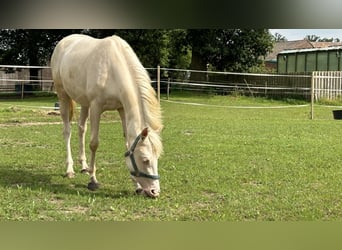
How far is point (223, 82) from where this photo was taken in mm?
2980

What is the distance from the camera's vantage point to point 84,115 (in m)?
3.37

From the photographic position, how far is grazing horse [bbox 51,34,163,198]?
2639 millimetres

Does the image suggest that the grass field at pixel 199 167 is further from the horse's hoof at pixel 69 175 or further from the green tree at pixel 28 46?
the green tree at pixel 28 46

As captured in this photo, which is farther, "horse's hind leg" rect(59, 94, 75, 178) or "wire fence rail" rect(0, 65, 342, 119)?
"horse's hind leg" rect(59, 94, 75, 178)

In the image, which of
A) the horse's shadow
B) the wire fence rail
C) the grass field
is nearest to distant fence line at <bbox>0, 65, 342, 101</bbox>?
the wire fence rail

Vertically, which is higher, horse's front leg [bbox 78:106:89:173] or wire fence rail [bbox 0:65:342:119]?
wire fence rail [bbox 0:65:342:119]

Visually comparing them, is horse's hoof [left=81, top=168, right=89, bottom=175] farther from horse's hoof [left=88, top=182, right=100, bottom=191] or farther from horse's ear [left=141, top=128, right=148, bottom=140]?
horse's ear [left=141, top=128, right=148, bottom=140]

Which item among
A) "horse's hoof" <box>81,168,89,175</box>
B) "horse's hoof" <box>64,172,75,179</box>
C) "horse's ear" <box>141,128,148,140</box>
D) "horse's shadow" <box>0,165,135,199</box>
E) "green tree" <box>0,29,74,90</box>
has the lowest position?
"horse's shadow" <box>0,165,135,199</box>

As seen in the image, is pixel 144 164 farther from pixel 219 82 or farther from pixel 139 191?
pixel 219 82

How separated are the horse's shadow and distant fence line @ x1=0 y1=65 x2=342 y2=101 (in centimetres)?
54

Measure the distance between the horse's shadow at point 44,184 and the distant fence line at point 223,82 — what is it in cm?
54

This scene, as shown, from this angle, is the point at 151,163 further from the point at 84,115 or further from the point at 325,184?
the point at 325,184

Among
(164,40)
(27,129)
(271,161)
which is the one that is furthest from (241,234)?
(27,129)

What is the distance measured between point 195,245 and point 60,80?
171 centimetres
